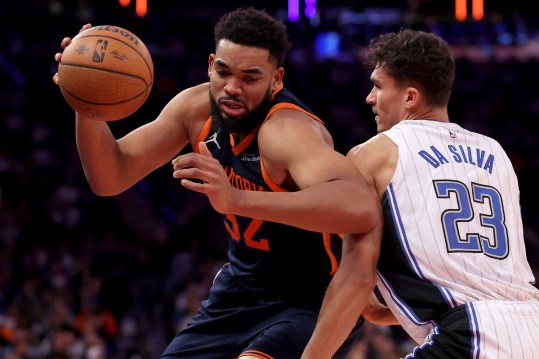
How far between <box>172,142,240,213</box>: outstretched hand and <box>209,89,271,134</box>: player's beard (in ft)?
2.72

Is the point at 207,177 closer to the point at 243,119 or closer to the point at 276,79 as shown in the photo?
the point at 243,119

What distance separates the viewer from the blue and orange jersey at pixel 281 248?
3.94 m

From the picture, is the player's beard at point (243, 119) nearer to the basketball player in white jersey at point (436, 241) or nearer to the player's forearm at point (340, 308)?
the basketball player in white jersey at point (436, 241)

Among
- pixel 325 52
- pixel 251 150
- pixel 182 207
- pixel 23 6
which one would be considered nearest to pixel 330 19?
→ pixel 325 52

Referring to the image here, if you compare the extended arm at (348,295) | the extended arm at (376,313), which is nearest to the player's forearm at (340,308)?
the extended arm at (348,295)

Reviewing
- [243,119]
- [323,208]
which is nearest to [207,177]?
[323,208]

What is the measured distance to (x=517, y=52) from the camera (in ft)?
50.3

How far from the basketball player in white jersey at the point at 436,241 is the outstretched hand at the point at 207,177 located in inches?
24.0

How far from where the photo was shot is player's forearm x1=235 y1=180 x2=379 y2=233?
3215mm

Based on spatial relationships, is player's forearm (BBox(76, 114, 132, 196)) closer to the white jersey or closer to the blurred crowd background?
the white jersey

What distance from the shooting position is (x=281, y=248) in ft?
13.0

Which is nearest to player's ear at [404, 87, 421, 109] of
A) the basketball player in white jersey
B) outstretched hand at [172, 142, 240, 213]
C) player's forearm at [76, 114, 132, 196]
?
the basketball player in white jersey

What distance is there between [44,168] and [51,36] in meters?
2.40

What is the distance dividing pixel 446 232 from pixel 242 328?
4.29ft
